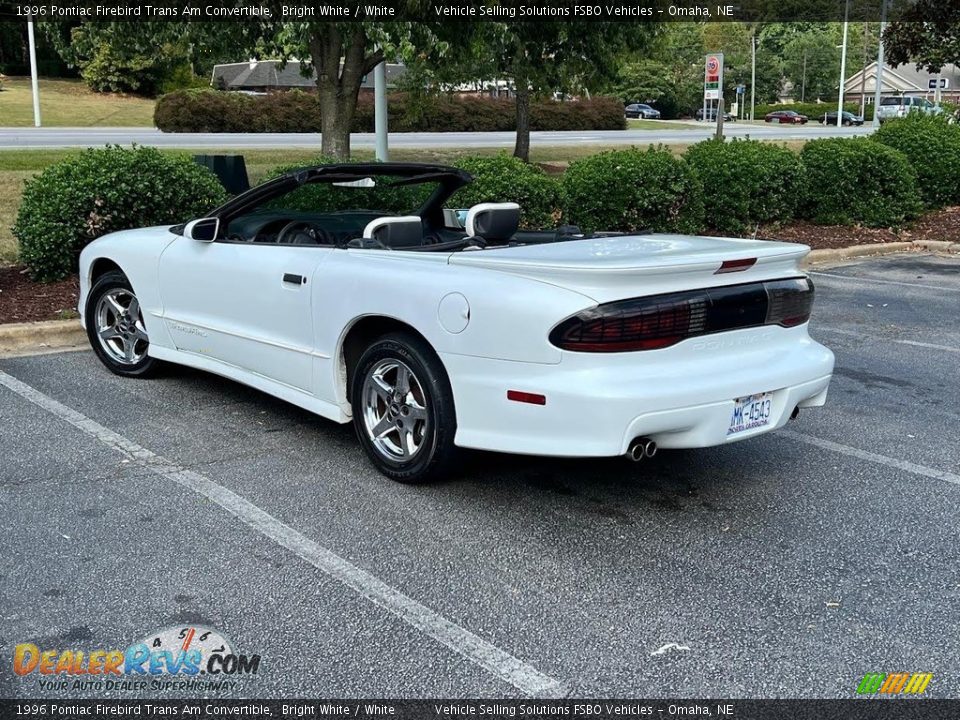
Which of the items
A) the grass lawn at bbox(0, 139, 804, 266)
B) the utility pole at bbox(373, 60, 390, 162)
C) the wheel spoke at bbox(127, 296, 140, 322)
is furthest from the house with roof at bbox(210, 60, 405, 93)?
the wheel spoke at bbox(127, 296, 140, 322)

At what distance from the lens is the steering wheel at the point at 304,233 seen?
18.6 ft

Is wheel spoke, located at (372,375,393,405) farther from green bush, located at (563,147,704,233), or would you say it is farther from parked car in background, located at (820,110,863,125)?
parked car in background, located at (820,110,863,125)

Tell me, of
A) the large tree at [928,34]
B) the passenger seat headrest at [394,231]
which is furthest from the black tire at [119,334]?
the large tree at [928,34]

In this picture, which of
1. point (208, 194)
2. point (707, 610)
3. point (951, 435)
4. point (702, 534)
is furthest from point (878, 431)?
point (208, 194)

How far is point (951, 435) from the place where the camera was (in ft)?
19.1

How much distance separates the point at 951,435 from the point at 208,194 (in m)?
6.76

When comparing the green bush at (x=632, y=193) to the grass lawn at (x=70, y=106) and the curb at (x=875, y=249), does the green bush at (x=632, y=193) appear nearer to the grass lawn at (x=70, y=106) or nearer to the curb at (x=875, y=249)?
the curb at (x=875, y=249)

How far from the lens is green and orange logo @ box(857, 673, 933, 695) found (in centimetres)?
318

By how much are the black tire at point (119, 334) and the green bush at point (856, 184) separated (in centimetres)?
1022

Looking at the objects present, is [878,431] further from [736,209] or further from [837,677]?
[736,209]

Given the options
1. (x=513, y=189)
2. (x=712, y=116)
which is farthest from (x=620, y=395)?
(x=712, y=116)

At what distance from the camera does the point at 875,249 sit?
1352cm

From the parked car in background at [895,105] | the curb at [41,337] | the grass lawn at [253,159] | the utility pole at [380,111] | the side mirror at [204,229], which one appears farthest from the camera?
the parked car in background at [895,105]

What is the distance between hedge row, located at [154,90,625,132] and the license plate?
91.2 feet
